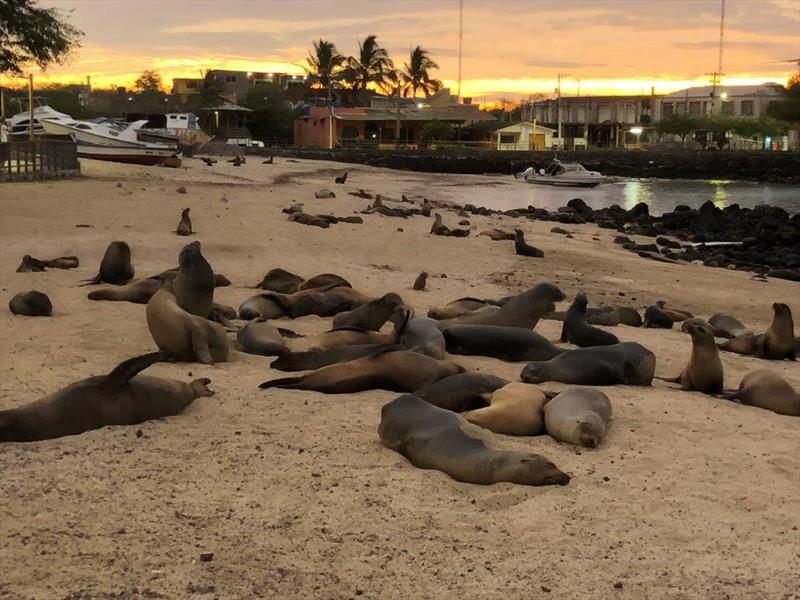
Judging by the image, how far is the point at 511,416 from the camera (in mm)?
5449

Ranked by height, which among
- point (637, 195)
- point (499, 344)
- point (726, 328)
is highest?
point (499, 344)

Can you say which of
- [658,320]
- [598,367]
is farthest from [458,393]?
[658,320]

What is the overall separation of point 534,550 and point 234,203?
A: 1523 cm

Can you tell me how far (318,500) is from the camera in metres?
4.38

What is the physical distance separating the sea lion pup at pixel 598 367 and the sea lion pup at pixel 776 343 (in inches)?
85.7

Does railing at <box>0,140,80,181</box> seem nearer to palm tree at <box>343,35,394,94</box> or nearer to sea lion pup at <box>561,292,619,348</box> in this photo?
sea lion pup at <box>561,292,619,348</box>

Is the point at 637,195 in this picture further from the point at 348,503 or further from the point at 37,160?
the point at 348,503

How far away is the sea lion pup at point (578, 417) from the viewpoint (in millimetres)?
5281

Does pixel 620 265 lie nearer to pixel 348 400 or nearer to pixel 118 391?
pixel 348 400

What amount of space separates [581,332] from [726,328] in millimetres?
2644

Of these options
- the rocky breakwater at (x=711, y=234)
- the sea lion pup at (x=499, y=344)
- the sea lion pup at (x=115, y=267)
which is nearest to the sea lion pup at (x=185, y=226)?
the sea lion pup at (x=115, y=267)

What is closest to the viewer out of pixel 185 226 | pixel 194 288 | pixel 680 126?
pixel 194 288

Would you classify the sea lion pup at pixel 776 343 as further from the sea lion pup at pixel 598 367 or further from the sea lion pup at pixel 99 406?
the sea lion pup at pixel 99 406

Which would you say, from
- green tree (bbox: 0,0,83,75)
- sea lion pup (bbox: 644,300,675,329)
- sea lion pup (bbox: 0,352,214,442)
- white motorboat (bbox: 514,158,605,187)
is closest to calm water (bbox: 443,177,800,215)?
white motorboat (bbox: 514,158,605,187)
